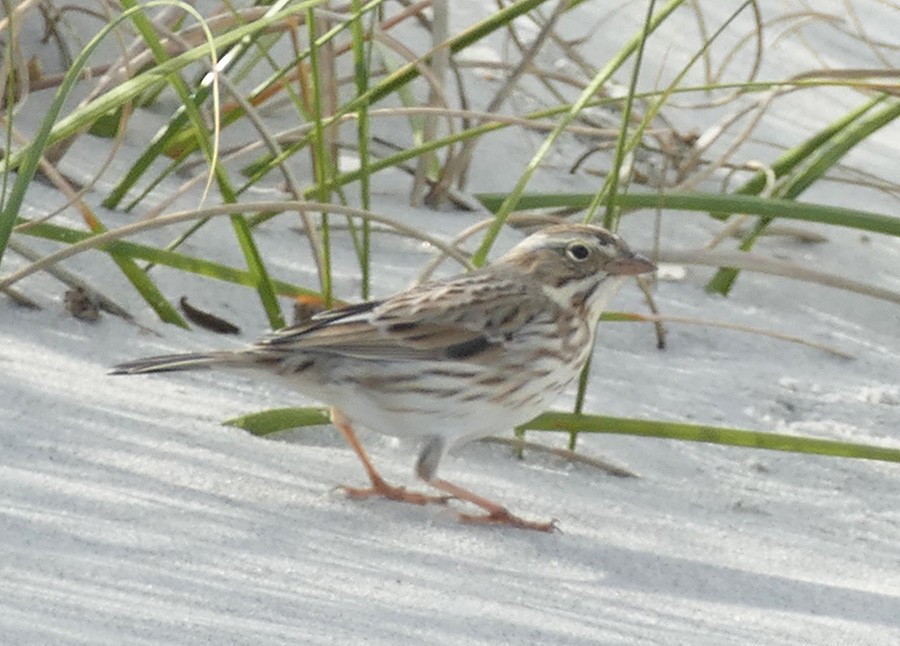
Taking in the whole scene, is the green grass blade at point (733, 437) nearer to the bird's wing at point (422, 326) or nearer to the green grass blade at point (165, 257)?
the bird's wing at point (422, 326)

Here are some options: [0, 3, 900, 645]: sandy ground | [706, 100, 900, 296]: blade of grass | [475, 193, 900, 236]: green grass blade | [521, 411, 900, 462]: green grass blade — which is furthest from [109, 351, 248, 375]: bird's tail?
[706, 100, 900, 296]: blade of grass

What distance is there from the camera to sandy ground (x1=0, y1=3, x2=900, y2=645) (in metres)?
3.35

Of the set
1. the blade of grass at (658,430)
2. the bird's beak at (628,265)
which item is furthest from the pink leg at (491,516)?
the bird's beak at (628,265)

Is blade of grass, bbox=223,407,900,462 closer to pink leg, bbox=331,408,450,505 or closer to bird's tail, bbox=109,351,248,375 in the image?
pink leg, bbox=331,408,450,505

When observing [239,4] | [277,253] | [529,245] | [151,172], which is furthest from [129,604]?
[239,4]

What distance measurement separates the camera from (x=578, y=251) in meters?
4.66

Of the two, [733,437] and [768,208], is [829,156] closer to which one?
[768,208]

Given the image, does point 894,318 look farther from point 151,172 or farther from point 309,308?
point 151,172

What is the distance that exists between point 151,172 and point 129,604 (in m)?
2.94

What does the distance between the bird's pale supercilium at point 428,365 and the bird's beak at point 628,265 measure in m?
0.22

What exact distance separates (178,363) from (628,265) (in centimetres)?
114

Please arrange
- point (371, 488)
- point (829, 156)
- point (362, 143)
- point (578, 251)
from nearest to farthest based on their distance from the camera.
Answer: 1. point (371, 488)
2. point (578, 251)
3. point (362, 143)
4. point (829, 156)

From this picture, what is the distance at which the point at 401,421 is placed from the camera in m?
4.34

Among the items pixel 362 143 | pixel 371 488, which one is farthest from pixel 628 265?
pixel 371 488
